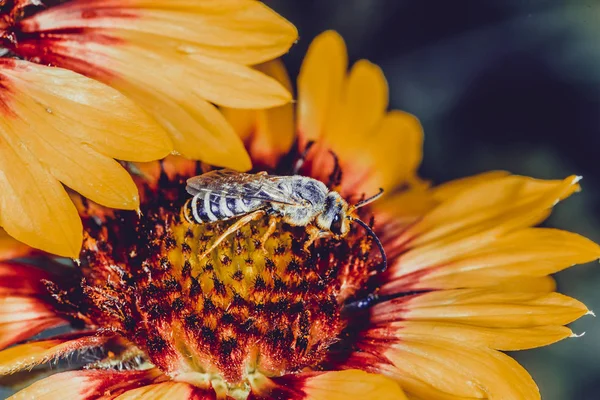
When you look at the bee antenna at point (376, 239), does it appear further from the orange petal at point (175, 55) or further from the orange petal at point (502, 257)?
the orange petal at point (175, 55)

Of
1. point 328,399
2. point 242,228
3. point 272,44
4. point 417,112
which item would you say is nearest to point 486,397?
point 328,399

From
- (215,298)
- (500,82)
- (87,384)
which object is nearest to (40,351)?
(87,384)

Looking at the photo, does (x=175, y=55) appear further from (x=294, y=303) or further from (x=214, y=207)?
(x=294, y=303)

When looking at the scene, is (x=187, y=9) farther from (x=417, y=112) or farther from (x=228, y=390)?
(x=417, y=112)

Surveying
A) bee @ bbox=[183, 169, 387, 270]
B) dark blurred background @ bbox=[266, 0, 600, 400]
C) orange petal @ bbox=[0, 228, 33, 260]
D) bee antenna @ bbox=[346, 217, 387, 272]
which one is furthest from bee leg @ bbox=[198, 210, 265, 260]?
dark blurred background @ bbox=[266, 0, 600, 400]

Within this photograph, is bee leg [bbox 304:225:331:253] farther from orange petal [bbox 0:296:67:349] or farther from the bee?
orange petal [bbox 0:296:67:349]
